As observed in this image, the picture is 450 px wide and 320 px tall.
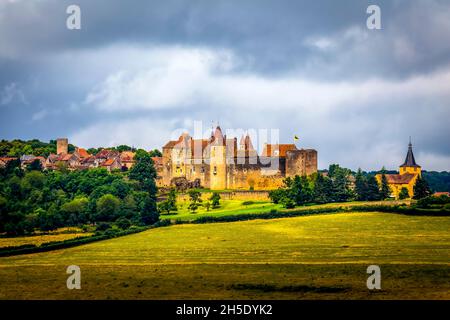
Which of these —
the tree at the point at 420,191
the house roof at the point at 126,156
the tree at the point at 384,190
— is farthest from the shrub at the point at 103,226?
the house roof at the point at 126,156

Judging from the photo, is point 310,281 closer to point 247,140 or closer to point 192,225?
point 192,225

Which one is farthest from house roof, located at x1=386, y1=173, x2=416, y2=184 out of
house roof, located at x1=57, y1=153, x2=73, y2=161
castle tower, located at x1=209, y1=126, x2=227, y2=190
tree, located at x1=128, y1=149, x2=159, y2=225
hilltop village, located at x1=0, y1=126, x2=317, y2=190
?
house roof, located at x1=57, y1=153, x2=73, y2=161

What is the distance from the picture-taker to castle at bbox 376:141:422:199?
98625 mm

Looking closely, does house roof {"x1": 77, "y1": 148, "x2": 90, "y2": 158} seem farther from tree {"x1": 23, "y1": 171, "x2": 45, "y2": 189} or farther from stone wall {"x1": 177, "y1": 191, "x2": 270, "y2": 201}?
stone wall {"x1": 177, "y1": 191, "x2": 270, "y2": 201}

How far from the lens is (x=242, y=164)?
3794 inches

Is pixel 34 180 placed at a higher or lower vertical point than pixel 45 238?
higher

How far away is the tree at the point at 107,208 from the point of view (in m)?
79.5

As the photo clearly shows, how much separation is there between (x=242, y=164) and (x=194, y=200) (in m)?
12.1

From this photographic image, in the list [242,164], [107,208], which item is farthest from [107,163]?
[107,208]

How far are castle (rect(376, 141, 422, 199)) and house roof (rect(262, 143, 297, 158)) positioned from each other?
40.1ft

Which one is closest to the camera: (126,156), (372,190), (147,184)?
(372,190)

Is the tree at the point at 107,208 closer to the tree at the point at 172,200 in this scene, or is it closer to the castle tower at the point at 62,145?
the tree at the point at 172,200

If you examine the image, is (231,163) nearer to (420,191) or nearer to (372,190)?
(372,190)
